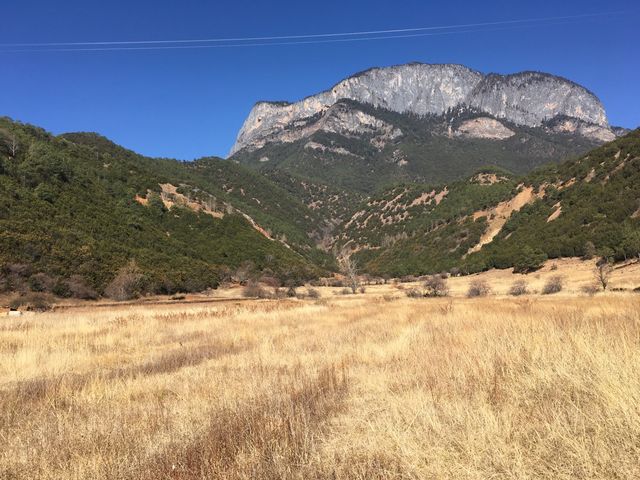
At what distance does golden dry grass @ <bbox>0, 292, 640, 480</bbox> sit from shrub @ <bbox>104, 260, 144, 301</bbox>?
95.4 ft

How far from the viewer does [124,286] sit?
36.8 metres

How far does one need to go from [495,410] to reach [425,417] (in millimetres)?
813

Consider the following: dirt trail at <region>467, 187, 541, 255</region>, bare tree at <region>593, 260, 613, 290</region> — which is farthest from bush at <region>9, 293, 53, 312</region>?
dirt trail at <region>467, 187, 541, 255</region>

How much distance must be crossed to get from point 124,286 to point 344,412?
121 feet

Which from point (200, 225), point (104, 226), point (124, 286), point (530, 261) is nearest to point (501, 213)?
point (530, 261)

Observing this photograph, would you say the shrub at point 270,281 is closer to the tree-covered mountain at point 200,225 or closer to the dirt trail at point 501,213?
the tree-covered mountain at point 200,225

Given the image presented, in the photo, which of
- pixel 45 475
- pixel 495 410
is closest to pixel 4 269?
pixel 45 475

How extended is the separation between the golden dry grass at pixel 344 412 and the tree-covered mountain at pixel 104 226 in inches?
1284

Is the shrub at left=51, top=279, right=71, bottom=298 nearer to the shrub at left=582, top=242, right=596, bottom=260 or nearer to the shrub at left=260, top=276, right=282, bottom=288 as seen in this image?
the shrub at left=260, top=276, right=282, bottom=288

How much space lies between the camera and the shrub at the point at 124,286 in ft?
119

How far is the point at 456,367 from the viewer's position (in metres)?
6.23

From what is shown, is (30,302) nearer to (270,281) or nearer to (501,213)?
(270,281)

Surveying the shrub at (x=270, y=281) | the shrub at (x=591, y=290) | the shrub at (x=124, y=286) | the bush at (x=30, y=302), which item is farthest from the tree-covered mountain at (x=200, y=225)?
the shrub at (x=591, y=290)

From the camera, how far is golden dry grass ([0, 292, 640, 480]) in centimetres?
339
